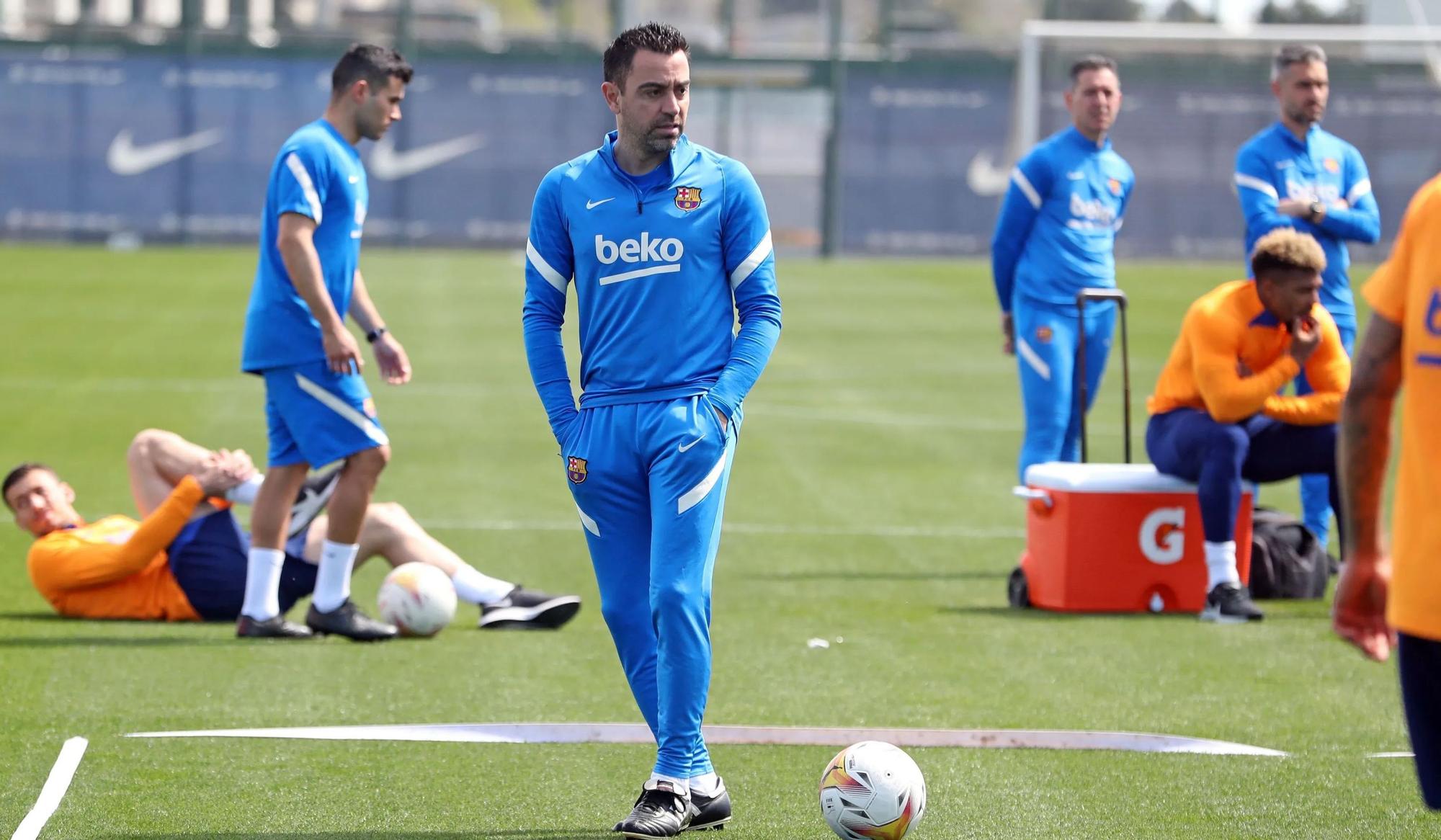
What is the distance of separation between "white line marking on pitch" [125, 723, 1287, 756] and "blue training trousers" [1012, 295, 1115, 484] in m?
3.47

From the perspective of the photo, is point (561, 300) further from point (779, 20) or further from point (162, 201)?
point (779, 20)

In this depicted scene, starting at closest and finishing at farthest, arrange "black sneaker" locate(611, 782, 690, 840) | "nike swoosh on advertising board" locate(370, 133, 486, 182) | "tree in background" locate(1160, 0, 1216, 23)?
"black sneaker" locate(611, 782, 690, 840) < "nike swoosh on advertising board" locate(370, 133, 486, 182) < "tree in background" locate(1160, 0, 1216, 23)

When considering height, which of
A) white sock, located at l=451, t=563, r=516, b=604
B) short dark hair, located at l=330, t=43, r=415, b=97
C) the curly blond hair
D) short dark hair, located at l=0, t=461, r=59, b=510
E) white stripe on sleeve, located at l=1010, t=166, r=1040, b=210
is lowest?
white sock, located at l=451, t=563, r=516, b=604

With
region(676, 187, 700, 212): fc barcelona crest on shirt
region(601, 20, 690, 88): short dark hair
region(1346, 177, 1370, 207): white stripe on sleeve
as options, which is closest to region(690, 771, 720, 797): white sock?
region(676, 187, 700, 212): fc barcelona crest on shirt

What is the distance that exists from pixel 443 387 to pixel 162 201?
20126 millimetres

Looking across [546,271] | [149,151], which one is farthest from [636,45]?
[149,151]

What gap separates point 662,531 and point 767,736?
1335 millimetres

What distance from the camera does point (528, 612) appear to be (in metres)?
7.98

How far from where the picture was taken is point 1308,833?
16.5ft

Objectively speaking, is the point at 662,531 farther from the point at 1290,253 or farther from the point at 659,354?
the point at 1290,253

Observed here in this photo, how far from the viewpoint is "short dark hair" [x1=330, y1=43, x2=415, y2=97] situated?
24.5 feet

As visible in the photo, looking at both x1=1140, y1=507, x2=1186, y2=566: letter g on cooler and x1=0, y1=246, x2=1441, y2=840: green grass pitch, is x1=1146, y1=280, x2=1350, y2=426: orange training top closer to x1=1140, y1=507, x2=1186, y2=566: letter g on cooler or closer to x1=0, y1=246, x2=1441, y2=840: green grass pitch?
x1=1140, y1=507, x2=1186, y2=566: letter g on cooler

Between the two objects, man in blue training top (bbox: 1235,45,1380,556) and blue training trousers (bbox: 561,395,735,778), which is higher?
man in blue training top (bbox: 1235,45,1380,556)

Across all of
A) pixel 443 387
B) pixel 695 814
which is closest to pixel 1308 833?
pixel 695 814
